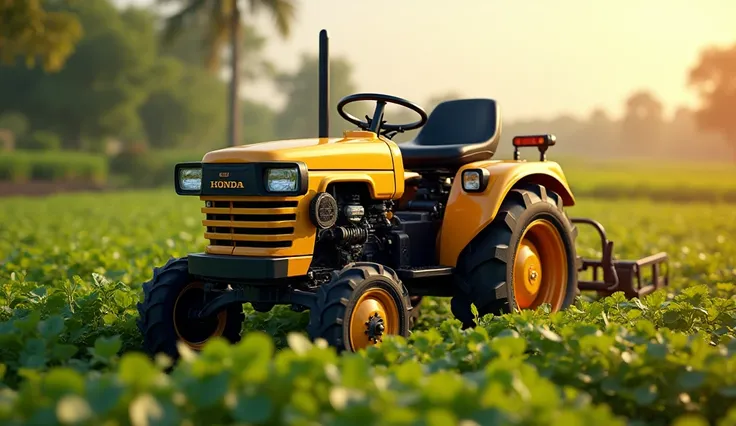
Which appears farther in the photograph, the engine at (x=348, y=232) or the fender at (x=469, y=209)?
the fender at (x=469, y=209)

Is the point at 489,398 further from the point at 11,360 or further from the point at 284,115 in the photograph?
the point at 284,115

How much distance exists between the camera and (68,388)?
9.39ft

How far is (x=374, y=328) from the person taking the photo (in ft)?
14.8

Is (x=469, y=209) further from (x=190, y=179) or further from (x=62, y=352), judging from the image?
(x=62, y=352)

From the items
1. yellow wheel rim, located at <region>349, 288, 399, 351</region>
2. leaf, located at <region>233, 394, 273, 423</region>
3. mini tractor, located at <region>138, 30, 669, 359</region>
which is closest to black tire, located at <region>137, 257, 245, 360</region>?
mini tractor, located at <region>138, 30, 669, 359</region>

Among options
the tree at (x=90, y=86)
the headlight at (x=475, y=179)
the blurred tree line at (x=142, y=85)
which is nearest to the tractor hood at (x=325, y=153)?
the headlight at (x=475, y=179)

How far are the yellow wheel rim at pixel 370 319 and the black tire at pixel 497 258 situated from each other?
0.86 metres

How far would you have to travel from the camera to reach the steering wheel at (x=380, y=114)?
5.32 meters

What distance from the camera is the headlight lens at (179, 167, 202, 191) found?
4984 millimetres

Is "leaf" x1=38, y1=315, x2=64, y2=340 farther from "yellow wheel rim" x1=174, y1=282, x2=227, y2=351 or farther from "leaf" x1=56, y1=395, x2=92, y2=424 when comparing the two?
"leaf" x1=56, y1=395, x2=92, y2=424

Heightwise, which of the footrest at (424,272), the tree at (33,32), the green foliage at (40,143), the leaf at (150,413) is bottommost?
the leaf at (150,413)

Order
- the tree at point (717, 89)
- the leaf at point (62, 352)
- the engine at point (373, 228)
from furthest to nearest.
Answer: the tree at point (717, 89)
the engine at point (373, 228)
the leaf at point (62, 352)

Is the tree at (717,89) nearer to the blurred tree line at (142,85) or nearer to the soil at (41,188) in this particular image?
the blurred tree line at (142,85)

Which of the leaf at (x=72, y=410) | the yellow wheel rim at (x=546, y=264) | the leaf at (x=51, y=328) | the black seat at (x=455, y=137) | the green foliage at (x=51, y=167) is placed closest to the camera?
the leaf at (x=72, y=410)
